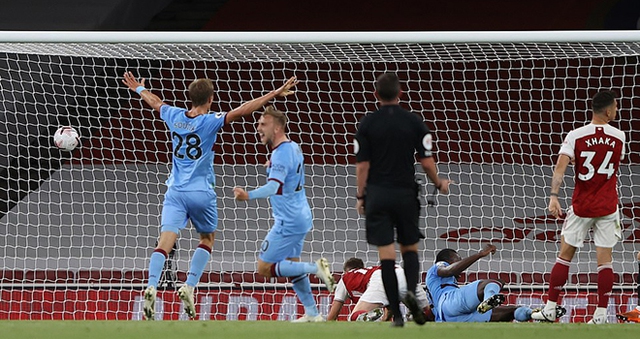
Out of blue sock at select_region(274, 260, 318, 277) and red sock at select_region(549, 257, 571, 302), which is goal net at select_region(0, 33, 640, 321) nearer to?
red sock at select_region(549, 257, 571, 302)

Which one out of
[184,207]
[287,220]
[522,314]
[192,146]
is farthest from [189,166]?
[522,314]

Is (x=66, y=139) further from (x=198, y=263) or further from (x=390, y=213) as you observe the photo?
(x=390, y=213)

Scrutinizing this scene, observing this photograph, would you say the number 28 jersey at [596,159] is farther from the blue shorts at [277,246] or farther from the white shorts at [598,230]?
the blue shorts at [277,246]

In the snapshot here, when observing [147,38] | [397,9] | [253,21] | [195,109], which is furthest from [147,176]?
[195,109]

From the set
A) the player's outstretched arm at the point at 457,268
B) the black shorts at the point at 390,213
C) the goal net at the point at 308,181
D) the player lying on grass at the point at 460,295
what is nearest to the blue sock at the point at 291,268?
the black shorts at the point at 390,213

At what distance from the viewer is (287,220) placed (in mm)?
7852

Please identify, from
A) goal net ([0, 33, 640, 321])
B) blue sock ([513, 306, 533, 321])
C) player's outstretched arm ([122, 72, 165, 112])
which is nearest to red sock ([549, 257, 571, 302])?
blue sock ([513, 306, 533, 321])

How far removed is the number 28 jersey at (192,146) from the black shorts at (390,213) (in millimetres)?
2199

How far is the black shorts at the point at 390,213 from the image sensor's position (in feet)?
20.6

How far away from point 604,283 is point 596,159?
37.4 inches

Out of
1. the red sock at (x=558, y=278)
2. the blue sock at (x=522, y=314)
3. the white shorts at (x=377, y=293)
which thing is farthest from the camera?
the white shorts at (x=377, y=293)

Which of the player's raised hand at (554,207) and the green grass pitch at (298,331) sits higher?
the player's raised hand at (554,207)

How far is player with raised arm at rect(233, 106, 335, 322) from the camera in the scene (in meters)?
7.69

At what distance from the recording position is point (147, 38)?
945 centimetres
